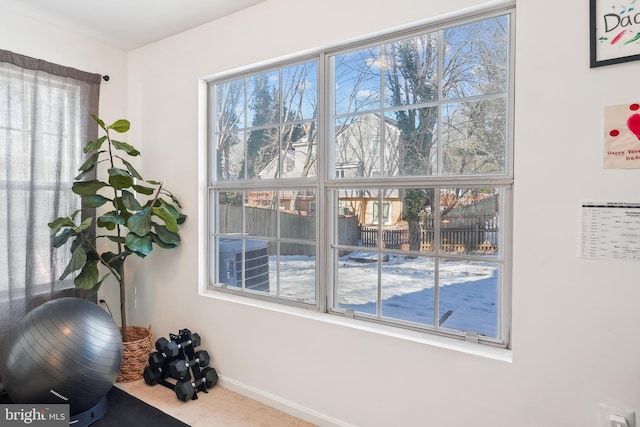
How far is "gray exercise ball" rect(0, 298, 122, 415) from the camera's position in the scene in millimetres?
1977

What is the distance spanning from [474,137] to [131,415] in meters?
2.59

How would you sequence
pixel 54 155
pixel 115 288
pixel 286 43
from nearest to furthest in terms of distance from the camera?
pixel 286 43, pixel 54 155, pixel 115 288

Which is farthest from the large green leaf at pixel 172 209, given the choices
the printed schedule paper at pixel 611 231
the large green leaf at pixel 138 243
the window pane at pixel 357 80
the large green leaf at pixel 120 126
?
the printed schedule paper at pixel 611 231

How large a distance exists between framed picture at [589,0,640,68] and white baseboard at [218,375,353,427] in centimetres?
218

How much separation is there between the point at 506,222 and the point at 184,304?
2.35m

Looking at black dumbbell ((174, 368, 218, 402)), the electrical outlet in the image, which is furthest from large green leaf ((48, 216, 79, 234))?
the electrical outlet

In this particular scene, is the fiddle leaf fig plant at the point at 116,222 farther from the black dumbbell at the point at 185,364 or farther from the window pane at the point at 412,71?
the window pane at the point at 412,71

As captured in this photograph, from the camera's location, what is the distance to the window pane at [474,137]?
1.78 metres

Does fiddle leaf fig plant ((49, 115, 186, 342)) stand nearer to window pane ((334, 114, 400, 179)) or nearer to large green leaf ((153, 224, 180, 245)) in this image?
large green leaf ((153, 224, 180, 245))

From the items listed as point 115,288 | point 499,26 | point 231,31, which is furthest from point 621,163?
point 115,288

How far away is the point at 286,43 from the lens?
2.31 metres

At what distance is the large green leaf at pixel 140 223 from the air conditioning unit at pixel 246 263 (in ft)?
1.76

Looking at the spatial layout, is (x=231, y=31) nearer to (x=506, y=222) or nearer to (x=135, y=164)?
(x=135, y=164)

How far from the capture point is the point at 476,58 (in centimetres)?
183
